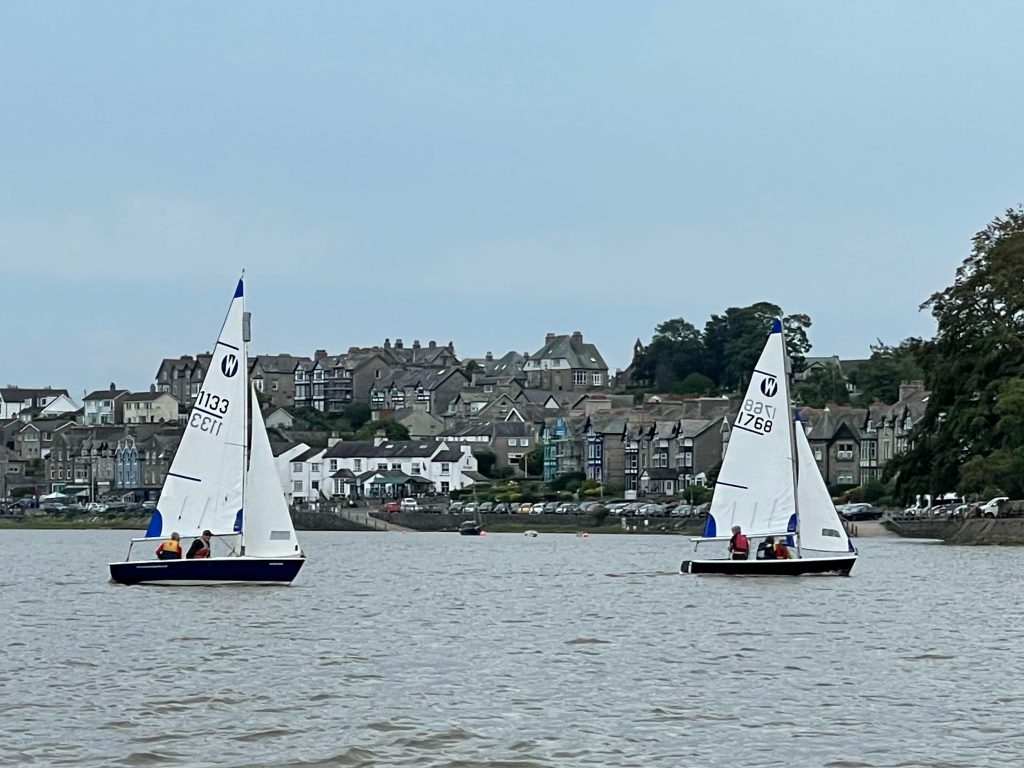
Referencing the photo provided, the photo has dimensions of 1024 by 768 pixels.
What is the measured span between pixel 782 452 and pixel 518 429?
129008 millimetres

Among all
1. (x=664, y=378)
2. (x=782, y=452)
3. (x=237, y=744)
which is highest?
(x=664, y=378)

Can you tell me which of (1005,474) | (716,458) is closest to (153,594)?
(1005,474)

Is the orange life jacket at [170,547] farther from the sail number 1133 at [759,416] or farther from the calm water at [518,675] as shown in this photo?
the sail number 1133 at [759,416]

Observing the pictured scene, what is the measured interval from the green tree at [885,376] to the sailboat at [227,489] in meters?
123

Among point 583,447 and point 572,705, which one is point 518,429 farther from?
point 572,705

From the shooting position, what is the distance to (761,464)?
45.6 meters

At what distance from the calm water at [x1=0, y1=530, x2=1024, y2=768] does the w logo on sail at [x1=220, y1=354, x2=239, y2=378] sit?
4.21m

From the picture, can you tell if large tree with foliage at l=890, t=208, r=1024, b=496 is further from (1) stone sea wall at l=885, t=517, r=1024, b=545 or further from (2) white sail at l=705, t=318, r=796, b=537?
(2) white sail at l=705, t=318, r=796, b=537

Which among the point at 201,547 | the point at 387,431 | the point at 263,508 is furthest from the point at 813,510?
the point at 387,431

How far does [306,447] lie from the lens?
552 feet

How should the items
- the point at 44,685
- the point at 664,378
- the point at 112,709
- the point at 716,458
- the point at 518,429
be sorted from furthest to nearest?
the point at 664,378 < the point at 518,429 < the point at 716,458 < the point at 44,685 < the point at 112,709

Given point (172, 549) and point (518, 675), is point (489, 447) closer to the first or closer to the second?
point (172, 549)

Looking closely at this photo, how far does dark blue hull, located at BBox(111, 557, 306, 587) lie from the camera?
3909 centimetres

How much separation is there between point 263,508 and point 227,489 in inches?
31.0
